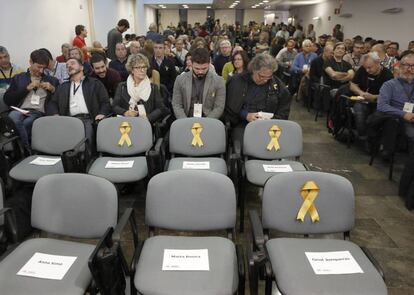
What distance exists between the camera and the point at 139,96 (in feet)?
11.3

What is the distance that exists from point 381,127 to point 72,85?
11.0ft

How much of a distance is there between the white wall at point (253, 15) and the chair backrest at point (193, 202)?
22463 millimetres

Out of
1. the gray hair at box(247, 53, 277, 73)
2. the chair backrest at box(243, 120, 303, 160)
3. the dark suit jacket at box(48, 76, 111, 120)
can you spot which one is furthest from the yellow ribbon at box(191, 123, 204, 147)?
the dark suit jacket at box(48, 76, 111, 120)

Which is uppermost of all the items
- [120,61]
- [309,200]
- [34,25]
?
[34,25]

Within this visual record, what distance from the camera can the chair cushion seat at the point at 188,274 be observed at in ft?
4.80

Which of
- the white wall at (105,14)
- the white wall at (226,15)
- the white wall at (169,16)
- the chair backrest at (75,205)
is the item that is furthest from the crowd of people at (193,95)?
the white wall at (226,15)

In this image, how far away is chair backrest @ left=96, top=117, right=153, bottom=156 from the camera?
9.57 feet

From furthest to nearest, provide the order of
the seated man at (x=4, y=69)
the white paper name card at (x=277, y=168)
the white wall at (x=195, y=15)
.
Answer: the white wall at (x=195, y=15), the seated man at (x=4, y=69), the white paper name card at (x=277, y=168)

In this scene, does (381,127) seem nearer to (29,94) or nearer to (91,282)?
(91,282)

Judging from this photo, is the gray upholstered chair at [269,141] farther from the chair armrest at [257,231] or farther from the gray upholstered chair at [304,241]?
the chair armrest at [257,231]

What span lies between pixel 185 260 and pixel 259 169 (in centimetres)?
116

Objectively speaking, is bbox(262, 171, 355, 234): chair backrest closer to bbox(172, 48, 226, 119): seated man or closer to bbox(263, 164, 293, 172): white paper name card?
bbox(263, 164, 293, 172): white paper name card

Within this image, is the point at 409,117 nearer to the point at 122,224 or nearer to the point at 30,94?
the point at 122,224

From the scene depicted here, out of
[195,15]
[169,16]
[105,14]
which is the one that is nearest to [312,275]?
[105,14]
